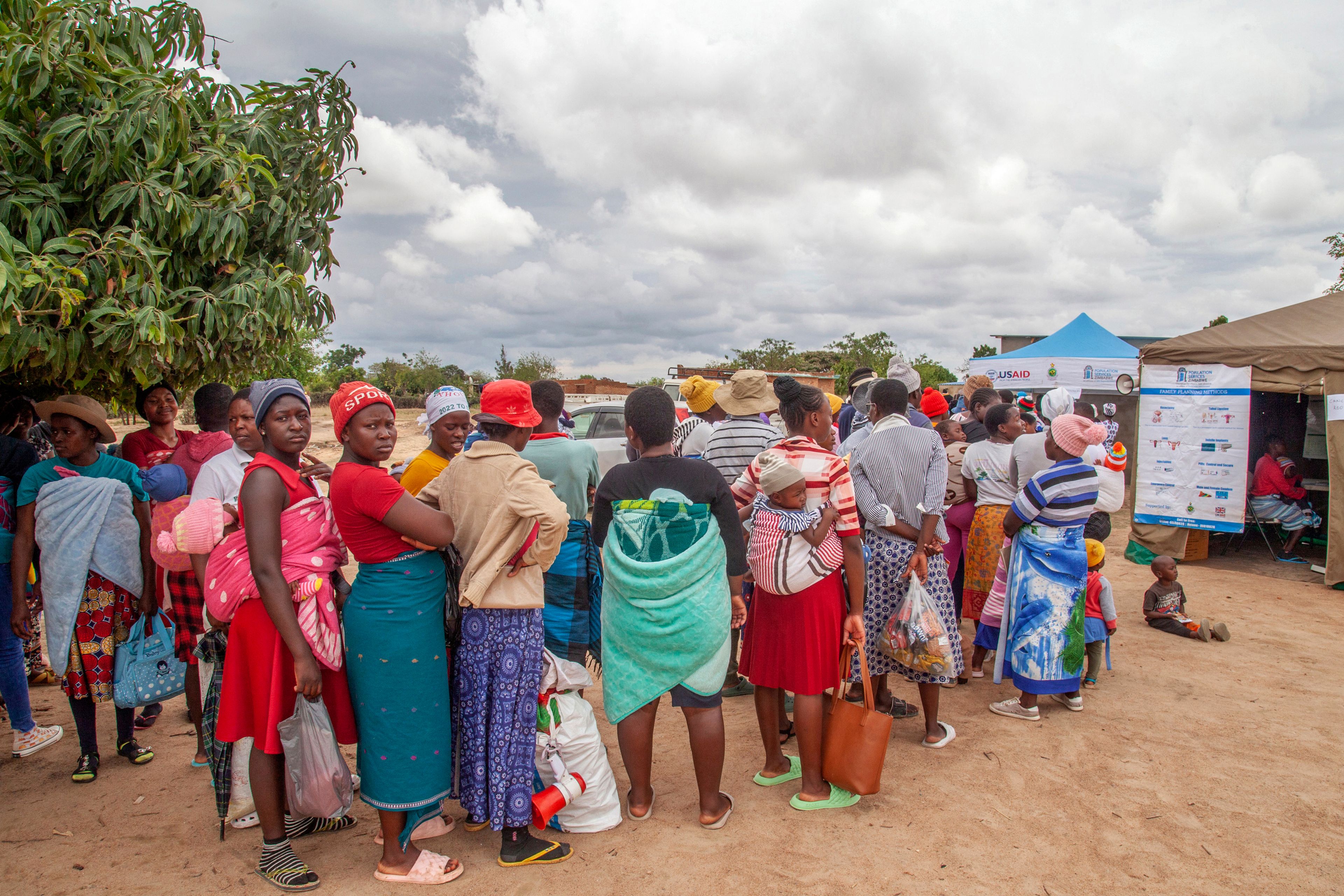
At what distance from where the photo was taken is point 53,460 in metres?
3.49

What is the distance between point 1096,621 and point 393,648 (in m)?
4.28

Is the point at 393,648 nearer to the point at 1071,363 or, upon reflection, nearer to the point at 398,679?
the point at 398,679

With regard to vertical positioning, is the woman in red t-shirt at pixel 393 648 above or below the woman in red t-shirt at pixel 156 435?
below

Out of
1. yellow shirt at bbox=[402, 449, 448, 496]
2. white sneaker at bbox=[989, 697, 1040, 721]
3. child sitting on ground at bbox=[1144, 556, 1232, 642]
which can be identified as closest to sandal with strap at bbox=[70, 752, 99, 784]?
yellow shirt at bbox=[402, 449, 448, 496]

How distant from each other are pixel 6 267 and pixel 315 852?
243 centimetres

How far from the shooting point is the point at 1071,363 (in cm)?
1383

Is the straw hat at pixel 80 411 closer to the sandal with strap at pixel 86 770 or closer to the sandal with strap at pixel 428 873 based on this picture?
the sandal with strap at pixel 86 770

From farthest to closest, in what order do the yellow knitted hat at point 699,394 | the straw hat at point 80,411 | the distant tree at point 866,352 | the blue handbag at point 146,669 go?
the distant tree at point 866,352 → the yellow knitted hat at point 699,394 → the blue handbag at point 146,669 → the straw hat at point 80,411

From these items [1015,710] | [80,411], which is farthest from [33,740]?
[1015,710]

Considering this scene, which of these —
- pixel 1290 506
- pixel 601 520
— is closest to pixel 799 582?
pixel 601 520

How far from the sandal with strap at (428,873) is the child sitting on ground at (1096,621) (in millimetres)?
3929

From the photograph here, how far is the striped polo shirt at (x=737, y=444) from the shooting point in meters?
4.18

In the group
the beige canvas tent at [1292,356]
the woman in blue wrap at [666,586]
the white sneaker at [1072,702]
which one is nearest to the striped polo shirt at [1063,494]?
the white sneaker at [1072,702]

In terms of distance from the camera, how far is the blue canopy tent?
13586 millimetres
